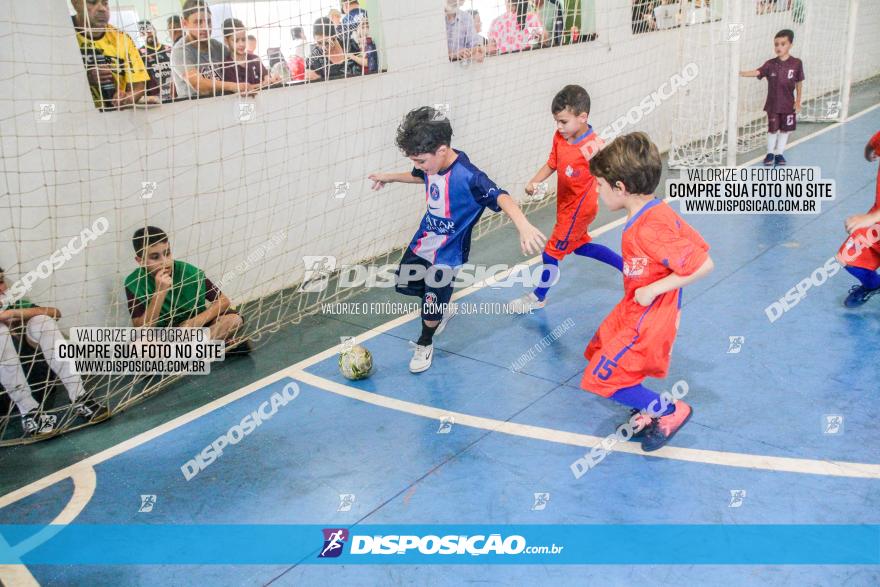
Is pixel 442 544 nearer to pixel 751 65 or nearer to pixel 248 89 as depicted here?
pixel 248 89

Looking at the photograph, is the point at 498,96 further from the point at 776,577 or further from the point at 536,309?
the point at 776,577

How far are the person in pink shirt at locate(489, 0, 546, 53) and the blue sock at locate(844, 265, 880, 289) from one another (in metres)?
3.95

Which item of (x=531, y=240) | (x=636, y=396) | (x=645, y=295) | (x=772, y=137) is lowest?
(x=636, y=396)

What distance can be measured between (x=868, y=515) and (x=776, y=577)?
0.57 meters

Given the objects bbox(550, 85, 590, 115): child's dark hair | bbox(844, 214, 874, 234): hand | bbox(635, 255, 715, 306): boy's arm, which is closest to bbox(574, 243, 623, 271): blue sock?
bbox(550, 85, 590, 115): child's dark hair

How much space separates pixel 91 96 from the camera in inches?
170

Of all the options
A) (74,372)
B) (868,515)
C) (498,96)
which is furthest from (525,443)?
(498,96)

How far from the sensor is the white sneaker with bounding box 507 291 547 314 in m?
4.96

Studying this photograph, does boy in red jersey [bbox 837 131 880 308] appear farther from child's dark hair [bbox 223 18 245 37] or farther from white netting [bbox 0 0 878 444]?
child's dark hair [bbox 223 18 245 37]

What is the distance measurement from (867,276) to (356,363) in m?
3.32

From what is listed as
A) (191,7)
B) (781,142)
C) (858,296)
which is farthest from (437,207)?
(781,142)

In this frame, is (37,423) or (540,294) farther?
(540,294)

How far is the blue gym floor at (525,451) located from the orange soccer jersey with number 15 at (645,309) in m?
0.46

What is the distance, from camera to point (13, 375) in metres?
3.94
